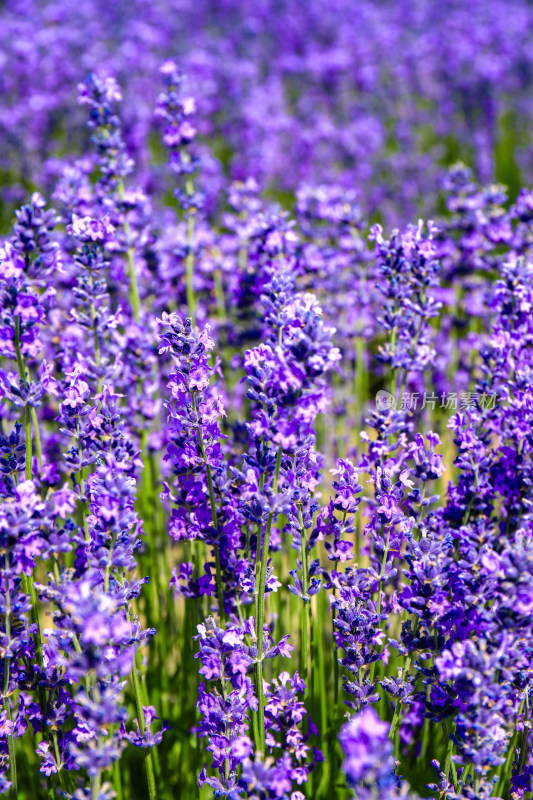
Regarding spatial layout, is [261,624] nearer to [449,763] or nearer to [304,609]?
[304,609]

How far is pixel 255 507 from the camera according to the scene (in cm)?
183

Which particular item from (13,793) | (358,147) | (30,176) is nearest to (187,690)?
(13,793)

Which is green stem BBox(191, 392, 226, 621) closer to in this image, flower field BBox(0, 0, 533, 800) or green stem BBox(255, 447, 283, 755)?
flower field BBox(0, 0, 533, 800)

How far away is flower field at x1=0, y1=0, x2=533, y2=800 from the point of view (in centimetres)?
167

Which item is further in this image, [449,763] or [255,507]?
[449,763]

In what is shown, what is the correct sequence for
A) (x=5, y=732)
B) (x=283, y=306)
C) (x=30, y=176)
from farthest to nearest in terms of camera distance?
(x=30, y=176) → (x=283, y=306) → (x=5, y=732)

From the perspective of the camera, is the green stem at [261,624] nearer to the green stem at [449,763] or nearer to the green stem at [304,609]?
the green stem at [304,609]

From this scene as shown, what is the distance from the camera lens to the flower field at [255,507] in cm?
167

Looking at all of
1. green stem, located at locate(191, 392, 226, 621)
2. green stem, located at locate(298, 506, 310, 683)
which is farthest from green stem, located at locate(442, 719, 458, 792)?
green stem, located at locate(191, 392, 226, 621)

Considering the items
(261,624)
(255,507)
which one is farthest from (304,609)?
(255,507)

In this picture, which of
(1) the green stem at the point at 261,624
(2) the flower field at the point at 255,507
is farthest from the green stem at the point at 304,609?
(1) the green stem at the point at 261,624

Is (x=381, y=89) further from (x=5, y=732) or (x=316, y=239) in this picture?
(x=5, y=732)

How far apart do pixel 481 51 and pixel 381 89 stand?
162 centimetres

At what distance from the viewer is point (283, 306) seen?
1.95 meters
